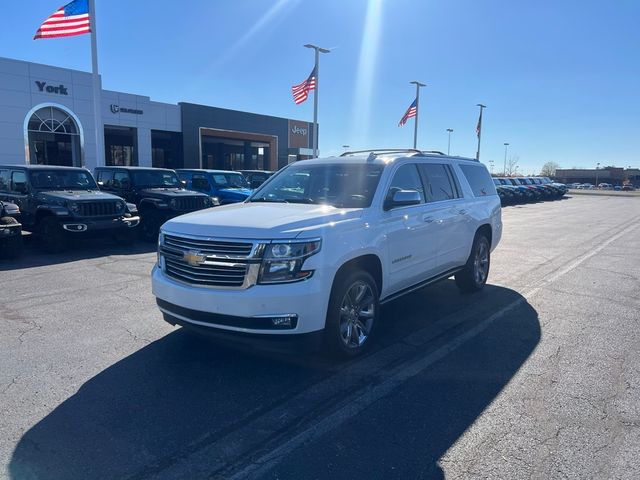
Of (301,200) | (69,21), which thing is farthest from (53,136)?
(301,200)

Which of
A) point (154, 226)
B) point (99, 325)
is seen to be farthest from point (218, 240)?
point (154, 226)

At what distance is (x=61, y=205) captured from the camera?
1012 cm

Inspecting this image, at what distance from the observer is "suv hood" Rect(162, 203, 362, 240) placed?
13.1 ft

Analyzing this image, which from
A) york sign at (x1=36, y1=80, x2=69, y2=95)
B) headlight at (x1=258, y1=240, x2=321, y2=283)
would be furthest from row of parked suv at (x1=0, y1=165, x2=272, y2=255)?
york sign at (x1=36, y1=80, x2=69, y2=95)

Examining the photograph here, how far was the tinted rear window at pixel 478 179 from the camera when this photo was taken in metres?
7.22

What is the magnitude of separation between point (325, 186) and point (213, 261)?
5.90 ft

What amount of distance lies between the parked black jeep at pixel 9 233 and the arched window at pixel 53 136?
19.8m

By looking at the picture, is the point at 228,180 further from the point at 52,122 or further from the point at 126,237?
the point at 52,122

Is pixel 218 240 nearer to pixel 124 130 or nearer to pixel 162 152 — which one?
pixel 124 130

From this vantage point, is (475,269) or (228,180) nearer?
(475,269)

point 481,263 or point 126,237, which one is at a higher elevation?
point 481,263

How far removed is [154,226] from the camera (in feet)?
40.9

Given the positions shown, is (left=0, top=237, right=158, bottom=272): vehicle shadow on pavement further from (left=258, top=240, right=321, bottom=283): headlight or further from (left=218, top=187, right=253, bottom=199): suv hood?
(left=258, top=240, right=321, bottom=283): headlight

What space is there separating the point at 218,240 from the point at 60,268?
6.09 m
